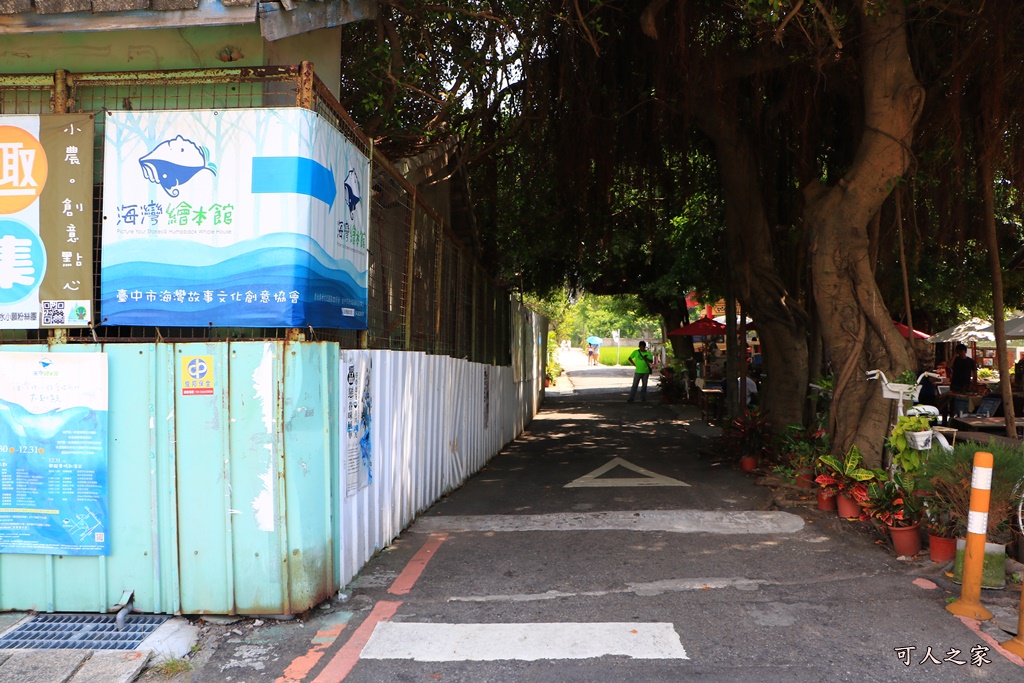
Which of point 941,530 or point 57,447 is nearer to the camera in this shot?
point 57,447

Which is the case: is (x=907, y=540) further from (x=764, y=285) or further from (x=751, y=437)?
(x=764, y=285)

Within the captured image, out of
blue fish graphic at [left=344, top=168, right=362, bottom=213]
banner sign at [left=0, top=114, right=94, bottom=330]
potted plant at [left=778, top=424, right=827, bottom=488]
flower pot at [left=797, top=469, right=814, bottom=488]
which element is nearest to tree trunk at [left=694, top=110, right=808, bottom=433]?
potted plant at [left=778, top=424, right=827, bottom=488]

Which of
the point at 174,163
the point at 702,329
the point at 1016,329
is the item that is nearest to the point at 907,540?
the point at 174,163

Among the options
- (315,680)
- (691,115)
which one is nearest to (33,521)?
(315,680)

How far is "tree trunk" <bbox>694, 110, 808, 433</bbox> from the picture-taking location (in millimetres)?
11125

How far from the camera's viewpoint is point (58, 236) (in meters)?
4.74

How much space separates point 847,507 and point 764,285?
15.9 ft

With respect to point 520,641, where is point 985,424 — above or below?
above

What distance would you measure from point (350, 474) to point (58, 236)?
93.1 inches

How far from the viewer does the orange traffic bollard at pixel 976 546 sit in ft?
15.6

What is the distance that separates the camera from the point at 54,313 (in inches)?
186

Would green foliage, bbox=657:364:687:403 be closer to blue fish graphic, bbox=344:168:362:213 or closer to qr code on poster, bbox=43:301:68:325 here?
blue fish graphic, bbox=344:168:362:213

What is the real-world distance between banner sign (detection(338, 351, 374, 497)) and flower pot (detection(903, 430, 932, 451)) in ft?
14.8

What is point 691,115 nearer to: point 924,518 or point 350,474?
point 924,518
